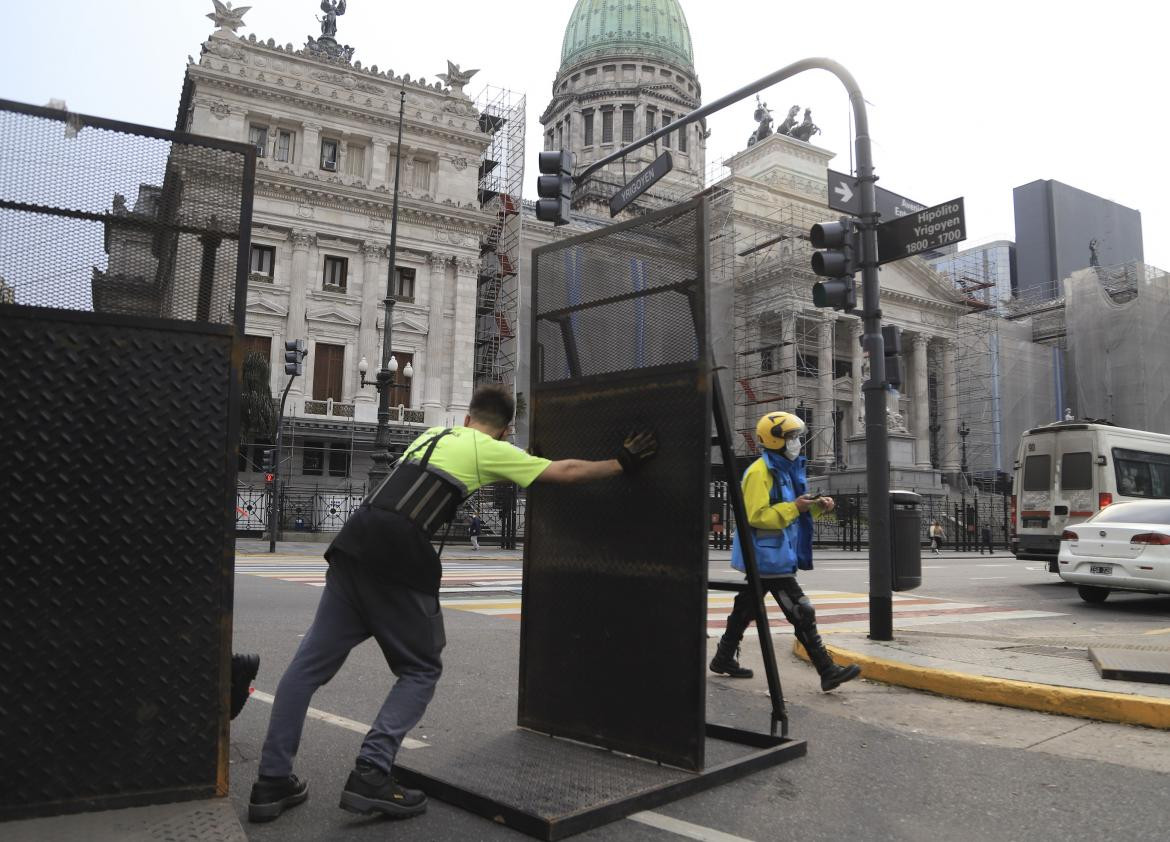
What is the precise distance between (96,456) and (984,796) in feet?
12.3

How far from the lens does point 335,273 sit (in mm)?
42969

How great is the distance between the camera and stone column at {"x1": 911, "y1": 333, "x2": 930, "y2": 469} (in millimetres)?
59656

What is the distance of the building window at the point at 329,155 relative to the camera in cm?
4284

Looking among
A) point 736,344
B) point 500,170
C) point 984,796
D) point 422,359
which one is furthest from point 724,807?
point 500,170

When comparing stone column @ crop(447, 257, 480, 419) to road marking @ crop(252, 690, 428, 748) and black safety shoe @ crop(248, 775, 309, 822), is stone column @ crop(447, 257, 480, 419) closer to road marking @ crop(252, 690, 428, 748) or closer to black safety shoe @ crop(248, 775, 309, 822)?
road marking @ crop(252, 690, 428, 748)

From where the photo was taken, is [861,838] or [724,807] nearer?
[861,838]

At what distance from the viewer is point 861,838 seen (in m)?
3.26

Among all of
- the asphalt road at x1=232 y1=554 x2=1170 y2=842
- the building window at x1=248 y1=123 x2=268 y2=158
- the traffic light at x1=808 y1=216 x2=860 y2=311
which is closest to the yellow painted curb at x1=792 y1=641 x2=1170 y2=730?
the asphalt road at x1=232 y1=554 x2=1170 y2=842

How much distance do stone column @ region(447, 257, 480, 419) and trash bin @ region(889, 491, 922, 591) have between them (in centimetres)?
3623

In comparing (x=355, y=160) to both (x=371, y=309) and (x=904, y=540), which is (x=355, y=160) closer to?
(x=371, y=309)

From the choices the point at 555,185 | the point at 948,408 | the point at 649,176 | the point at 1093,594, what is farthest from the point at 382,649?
the point at 948,408

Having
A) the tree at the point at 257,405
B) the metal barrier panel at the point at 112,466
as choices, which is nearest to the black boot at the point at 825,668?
the metal barrier panel at the point at 112,466

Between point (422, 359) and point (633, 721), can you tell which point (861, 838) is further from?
point (422, 359)

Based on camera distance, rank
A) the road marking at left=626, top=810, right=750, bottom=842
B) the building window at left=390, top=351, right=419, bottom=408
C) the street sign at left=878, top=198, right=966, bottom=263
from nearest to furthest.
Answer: the road marking at left=626, top=810, right=750, bottom=842 → the street sign at left=878, top=198, right=966, bottom=263 → the building window at left=390, top=351, right=419, bottom=408
